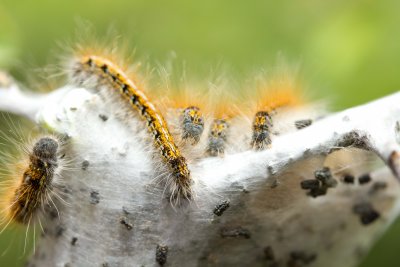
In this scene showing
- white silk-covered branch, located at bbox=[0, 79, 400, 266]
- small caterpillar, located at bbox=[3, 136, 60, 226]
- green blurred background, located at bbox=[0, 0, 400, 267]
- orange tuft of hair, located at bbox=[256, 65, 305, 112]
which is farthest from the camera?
green blurred background, located at bbox=[0, 0, 400, 267]

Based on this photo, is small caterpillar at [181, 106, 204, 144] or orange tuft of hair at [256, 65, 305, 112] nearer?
small caterpillar at [181, 106, 204, 144]

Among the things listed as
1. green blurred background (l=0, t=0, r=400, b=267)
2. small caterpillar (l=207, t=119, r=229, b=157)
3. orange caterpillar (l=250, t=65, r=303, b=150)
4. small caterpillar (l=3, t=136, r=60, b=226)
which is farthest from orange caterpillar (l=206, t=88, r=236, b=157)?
small caterpillar (l=3, t=136, r=60, b=226)

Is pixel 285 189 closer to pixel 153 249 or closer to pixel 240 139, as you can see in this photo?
pixel 240 139

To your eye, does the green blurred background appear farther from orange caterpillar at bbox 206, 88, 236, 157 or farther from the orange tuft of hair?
orange caterpillar at bbox 206, 88, 236, 157

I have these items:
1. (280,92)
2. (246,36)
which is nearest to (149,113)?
(280,92)

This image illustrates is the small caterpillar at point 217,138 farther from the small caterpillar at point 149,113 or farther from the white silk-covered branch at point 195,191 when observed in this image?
the small caterpillar at point 149,113

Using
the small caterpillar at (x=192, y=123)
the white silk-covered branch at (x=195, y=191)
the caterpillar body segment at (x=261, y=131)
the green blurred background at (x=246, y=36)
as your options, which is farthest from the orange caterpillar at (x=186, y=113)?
the green blurred background at (x=246, y=36)

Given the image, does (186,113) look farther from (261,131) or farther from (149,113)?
(261,131)
